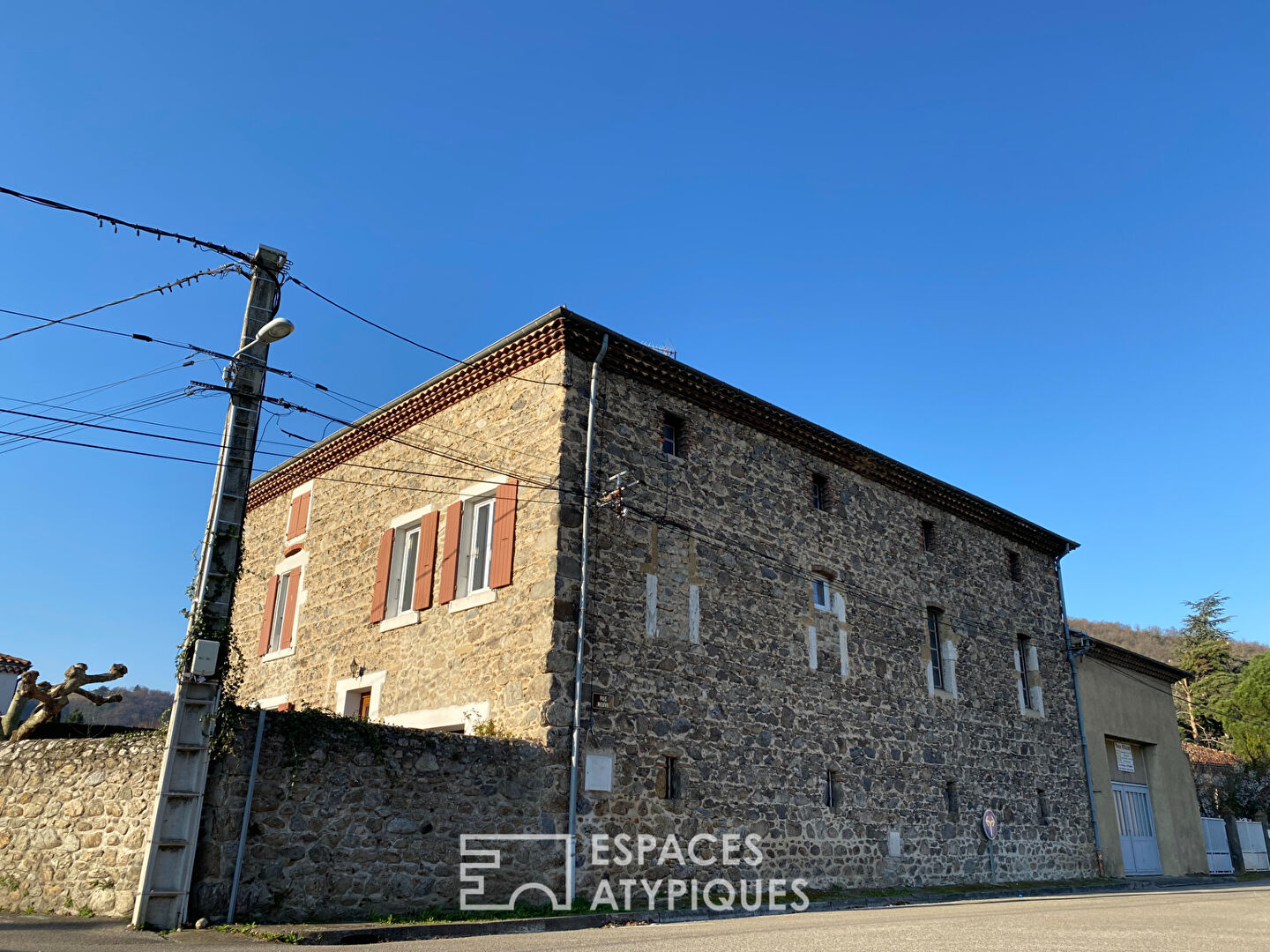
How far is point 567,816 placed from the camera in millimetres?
10828

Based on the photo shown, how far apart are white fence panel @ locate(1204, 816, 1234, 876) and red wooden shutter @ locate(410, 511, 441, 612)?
21716mm

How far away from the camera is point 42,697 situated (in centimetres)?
1052

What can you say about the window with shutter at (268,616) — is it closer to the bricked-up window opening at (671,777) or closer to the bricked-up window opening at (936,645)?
the bricked-up window opening at (671,777)

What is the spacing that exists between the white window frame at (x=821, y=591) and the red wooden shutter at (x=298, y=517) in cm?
957

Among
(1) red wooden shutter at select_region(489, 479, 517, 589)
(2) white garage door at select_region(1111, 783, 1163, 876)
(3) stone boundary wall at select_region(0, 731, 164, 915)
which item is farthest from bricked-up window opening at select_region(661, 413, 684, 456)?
(2) white garage door at select_region(1111, 783, 1163, 876)

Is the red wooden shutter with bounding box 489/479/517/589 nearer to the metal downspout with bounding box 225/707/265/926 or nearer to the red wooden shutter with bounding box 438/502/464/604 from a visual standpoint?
the red wooden shutter with bounding box 438/502/464/604

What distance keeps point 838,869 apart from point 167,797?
32.1 ft

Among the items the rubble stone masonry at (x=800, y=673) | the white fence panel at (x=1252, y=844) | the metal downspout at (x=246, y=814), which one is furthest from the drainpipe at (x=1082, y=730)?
the metal downspout at (x=246, y=814)

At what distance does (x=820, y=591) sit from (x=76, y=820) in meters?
10.9

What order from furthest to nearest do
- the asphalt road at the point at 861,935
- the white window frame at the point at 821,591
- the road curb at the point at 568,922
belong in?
the white window frame at the point at 821,591 < the road curb at the point at 568,922 < the asphalt road at the point at 861,935

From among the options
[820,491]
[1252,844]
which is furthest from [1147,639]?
[820,491]

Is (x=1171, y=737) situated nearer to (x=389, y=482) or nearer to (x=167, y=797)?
(x=389, y=482)

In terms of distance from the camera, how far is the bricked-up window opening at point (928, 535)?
18172mm

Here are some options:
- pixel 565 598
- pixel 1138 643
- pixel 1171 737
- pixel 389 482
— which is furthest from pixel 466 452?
pixel 1138 643
